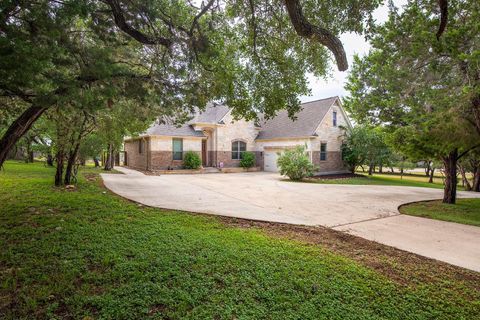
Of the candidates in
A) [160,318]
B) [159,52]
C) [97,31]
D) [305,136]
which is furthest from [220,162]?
[160,318]

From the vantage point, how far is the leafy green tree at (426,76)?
5.28 m

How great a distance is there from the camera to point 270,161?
78.7ft

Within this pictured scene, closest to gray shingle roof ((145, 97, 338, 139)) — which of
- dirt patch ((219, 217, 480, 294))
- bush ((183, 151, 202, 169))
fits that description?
bush ((183, 151, 202, 169))

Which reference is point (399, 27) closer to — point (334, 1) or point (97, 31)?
point (334, 1)

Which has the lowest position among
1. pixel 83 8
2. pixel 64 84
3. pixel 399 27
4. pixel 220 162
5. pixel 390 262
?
pixel 390 262

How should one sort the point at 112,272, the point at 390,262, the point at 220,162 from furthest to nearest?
the point at 220,162 < the point at 390,262 < the point at 112,272

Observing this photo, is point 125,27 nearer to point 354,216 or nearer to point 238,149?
point 354,216

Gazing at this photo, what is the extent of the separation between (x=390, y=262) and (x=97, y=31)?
262 inches

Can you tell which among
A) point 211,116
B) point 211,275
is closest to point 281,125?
point 211,116

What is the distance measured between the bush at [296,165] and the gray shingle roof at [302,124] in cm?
425

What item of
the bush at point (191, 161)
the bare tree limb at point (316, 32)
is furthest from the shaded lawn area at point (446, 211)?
the bush at point (191, 161)

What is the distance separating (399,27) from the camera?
5.78 metres

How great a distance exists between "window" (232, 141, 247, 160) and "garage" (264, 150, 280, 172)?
7.28 feet

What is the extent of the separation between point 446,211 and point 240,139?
57.2ft
